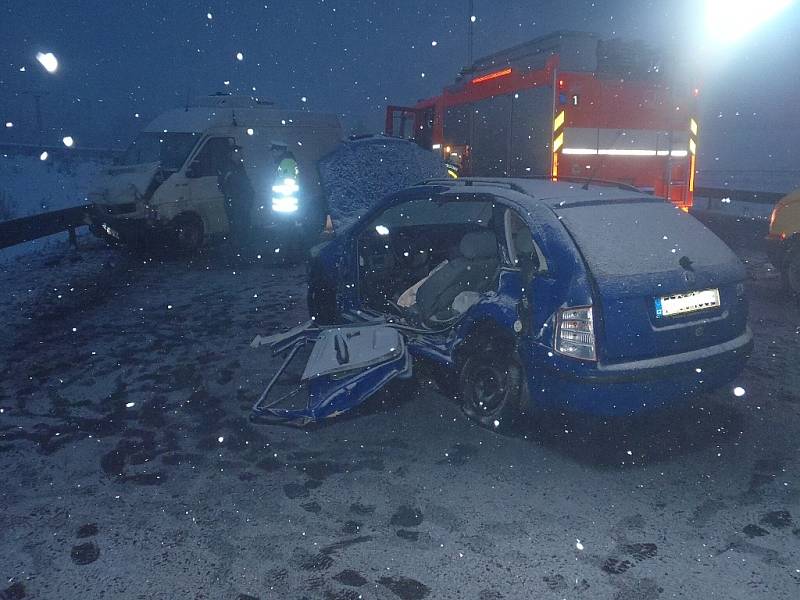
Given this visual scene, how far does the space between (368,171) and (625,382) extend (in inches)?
189

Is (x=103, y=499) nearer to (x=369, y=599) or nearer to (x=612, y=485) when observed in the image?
(x=369, y=599)

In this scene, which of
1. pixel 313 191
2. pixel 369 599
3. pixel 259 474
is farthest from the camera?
pixel 313 191

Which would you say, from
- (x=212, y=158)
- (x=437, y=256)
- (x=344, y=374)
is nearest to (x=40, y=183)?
(x=212, y=158)

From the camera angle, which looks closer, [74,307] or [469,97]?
[74,307]

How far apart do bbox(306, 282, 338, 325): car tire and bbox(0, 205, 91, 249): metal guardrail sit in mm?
6472

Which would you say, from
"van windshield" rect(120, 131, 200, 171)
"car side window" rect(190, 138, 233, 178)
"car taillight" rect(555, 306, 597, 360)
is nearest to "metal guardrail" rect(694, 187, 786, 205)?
"car side window" rect(190, 138, 233, 178)

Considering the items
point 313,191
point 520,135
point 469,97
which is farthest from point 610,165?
point 313,191

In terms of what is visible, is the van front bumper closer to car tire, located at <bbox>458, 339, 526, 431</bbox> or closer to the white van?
car tire, located at <bbox>458, 339, 526, 431</bbox>

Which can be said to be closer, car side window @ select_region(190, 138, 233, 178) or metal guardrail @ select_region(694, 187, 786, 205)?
car side window @ select_region(190, 138, 233, 178)

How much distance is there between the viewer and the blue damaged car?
12.7ft

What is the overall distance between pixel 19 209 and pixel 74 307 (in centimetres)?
1466

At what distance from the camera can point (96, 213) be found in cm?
1190

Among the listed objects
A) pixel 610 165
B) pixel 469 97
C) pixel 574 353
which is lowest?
pixel 574 353

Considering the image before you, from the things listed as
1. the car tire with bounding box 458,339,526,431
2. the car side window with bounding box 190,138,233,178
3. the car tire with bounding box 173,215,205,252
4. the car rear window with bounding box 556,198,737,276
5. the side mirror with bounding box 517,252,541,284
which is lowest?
the car tire with bounding box 458,339,526,431
